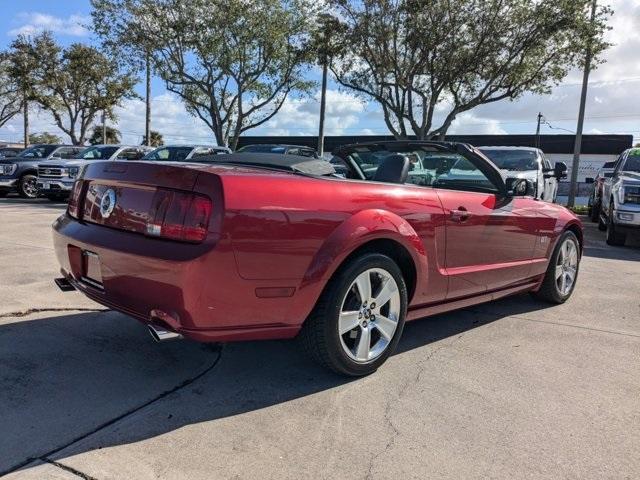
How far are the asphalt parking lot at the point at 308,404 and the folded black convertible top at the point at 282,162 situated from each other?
127 centimetres

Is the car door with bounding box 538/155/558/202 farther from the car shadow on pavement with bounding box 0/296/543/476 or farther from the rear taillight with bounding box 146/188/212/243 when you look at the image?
the rear taillight with bounding box 146/188/212/243

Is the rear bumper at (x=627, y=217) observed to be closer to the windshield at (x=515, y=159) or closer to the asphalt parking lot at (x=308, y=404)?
the windshield at (x=515, y=159)

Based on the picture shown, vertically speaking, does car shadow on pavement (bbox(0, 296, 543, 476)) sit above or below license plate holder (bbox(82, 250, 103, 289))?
below

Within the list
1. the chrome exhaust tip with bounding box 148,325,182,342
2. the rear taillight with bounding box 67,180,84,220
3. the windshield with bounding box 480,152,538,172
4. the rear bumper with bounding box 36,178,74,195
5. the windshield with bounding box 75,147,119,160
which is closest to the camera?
the chrome exhaust tip with bounding box 148,325,182,342

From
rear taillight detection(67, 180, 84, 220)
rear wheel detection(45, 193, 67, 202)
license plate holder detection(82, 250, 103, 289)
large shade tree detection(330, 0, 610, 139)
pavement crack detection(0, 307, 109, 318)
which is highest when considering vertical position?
large shade tree detection(330, 0, 610, 139)

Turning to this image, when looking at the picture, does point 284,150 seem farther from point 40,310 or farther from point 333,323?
point 333,323

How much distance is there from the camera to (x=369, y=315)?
349 cm

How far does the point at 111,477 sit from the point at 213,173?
1470 millimetres

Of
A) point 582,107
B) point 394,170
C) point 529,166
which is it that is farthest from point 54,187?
point 582,107

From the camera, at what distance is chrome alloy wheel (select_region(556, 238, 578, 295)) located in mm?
5418

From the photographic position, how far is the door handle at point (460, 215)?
155 inches

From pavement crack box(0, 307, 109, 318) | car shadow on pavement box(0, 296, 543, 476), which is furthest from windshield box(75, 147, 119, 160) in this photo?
car shadow on pavement box(0, 296, 543, 476)

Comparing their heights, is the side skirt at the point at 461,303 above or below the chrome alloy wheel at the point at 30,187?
above

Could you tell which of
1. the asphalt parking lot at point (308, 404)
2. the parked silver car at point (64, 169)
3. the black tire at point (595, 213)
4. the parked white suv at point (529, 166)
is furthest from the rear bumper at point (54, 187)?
the black tire at point (595, 213)
